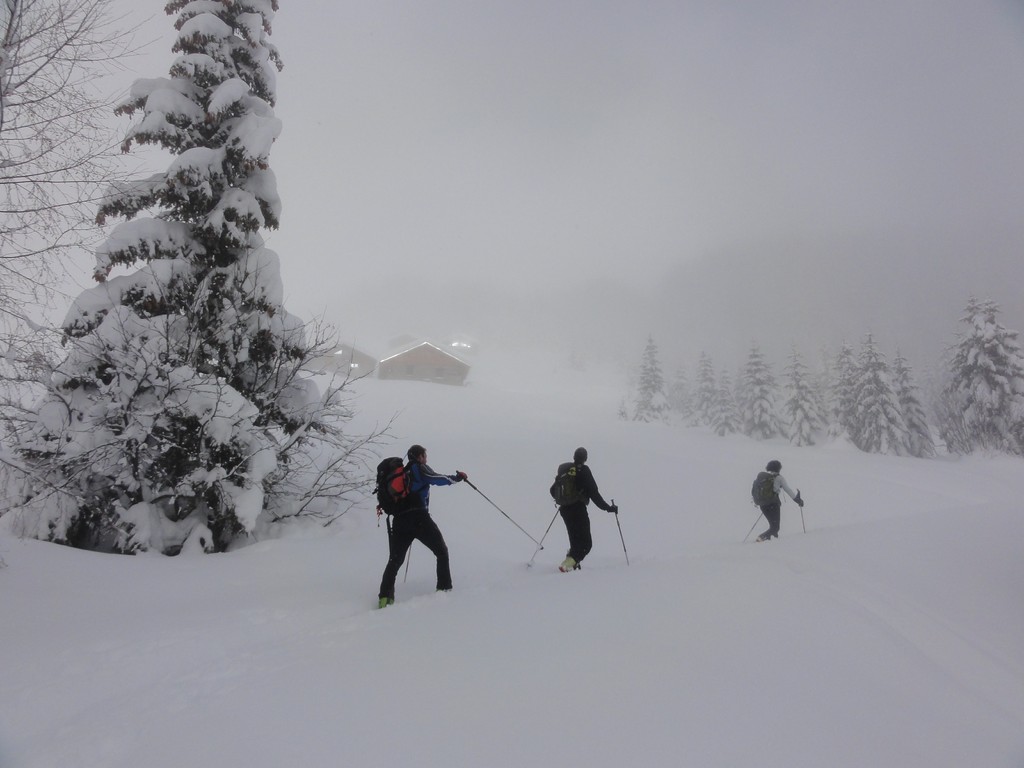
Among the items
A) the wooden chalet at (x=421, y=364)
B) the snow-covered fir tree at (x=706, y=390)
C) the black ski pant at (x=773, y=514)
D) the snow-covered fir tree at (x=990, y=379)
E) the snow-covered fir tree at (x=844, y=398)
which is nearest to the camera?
the black ski pant at (x=773, y=514)

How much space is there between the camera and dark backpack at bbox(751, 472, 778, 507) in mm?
10102

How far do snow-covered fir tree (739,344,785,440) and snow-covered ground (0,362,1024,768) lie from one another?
39.5m

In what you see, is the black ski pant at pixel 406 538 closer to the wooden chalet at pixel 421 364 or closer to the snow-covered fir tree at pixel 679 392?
the wooden chalet at pixel 421 364

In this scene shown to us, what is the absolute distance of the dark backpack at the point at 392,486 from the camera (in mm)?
5586

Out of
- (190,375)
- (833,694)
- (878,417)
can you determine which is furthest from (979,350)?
(190,375)

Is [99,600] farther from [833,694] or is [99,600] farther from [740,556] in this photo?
[740,556]

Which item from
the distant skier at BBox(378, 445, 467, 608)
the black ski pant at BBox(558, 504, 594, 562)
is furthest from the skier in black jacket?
the distant skier at BBox(378, 445, 467, 608)

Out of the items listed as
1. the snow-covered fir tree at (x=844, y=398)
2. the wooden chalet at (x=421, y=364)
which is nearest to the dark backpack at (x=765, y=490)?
the snow-covered fir tree at (x=844, y=398)

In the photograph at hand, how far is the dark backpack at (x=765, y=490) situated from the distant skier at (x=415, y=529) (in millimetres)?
7628

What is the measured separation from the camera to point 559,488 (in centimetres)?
730

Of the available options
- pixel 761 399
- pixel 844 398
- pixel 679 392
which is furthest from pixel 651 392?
pixel 679 392

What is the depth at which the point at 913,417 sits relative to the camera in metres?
37.6

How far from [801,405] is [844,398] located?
349 cm

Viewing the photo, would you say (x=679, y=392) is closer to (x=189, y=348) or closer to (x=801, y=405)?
(x=801, y=405)
